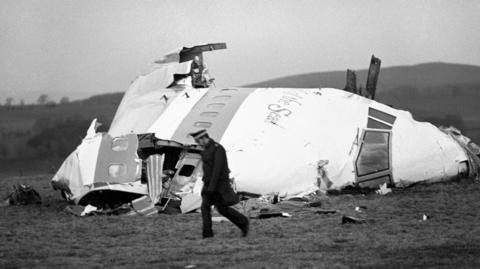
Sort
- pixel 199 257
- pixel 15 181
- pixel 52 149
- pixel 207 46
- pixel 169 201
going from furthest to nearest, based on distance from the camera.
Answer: pixel 52 149, pixel 15 181, pixel 207 46, pixel 169 201, pixel 199 257

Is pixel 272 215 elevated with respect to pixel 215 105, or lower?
lower

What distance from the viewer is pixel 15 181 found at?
33.7m

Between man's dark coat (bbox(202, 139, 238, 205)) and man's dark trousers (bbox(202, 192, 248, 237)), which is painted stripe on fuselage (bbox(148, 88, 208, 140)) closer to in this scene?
man's dark coat (bbox(202, 139, 238, 205))

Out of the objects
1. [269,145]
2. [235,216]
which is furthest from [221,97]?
[235,216]

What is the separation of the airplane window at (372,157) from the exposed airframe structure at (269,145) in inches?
0.8

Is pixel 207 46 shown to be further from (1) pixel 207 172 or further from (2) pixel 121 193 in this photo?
(1) pixel 207 172

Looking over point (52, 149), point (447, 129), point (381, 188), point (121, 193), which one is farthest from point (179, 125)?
point (52, 149)

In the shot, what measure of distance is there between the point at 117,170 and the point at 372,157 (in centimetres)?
536

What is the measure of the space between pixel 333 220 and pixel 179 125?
209 inches

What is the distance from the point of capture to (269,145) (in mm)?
22734

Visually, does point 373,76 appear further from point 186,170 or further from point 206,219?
point 206,219

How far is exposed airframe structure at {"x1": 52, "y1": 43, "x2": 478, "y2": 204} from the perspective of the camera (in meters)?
22.2

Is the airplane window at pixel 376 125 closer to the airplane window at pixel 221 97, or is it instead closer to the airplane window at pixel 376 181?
the airplane window at pixel 376 181

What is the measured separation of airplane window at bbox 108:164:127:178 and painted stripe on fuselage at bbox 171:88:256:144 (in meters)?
1.31
